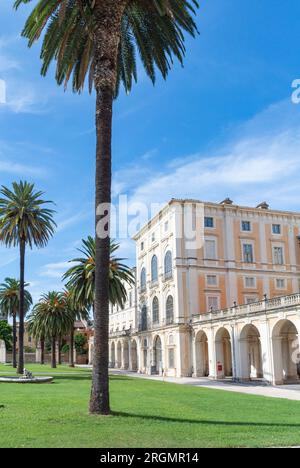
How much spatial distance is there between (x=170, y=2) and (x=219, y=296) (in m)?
41.7

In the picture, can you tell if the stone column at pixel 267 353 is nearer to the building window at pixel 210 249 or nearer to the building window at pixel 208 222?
the building window at pixel 210 249

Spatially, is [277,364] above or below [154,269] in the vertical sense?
below

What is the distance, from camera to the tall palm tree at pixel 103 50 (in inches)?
625

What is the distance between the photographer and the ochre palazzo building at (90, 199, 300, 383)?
52531 mm

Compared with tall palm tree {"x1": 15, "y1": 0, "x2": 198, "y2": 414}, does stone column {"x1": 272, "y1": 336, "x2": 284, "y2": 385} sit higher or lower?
lower

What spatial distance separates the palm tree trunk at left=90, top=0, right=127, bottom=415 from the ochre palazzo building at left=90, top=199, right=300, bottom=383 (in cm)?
3123

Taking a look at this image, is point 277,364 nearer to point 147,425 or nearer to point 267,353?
point 267,353

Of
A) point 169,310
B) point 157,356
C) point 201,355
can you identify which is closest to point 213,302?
point 169,310

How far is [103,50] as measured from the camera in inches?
666

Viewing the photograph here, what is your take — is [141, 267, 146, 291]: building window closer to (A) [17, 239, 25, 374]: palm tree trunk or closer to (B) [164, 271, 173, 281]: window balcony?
(B) [164, 271, 173, 281]: window balcony

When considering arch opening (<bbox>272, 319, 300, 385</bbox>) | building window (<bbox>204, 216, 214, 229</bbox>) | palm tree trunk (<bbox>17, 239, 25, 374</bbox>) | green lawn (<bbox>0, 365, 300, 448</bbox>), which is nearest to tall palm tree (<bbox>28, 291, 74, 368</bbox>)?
palm tree trunk (<bbox>17, 239, 25, 374</bbox>)

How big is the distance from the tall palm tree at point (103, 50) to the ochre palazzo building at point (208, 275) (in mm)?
30452

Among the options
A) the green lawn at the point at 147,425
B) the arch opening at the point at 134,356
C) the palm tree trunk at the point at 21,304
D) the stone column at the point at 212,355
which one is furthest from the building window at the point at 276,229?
the green lawn at the point at 147,425

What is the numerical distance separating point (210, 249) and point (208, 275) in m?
2.98
